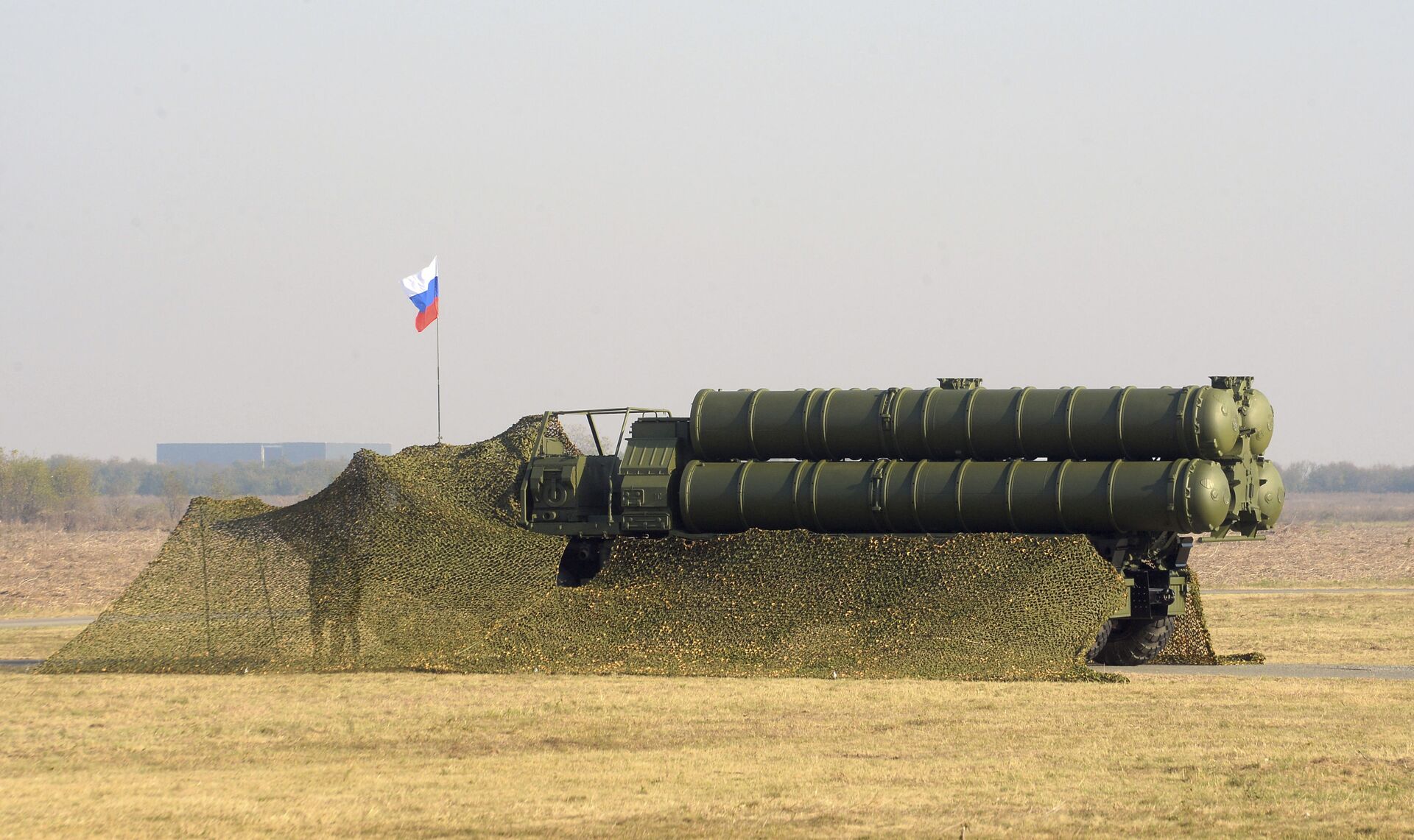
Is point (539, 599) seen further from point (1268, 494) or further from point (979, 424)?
point (1268, 494)

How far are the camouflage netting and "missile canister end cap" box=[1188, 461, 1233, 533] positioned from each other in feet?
4.35

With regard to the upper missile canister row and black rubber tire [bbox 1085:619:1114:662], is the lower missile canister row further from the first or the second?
black rubber tire [bbox 1085:619:1114:662]

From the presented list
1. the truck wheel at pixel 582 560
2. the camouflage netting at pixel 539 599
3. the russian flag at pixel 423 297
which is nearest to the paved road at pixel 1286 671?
the camouflage netting at pixel 539 599

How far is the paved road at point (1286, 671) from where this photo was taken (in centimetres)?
2005

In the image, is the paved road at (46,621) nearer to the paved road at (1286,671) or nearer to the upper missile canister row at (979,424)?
the upper missile canister row at (979,424)

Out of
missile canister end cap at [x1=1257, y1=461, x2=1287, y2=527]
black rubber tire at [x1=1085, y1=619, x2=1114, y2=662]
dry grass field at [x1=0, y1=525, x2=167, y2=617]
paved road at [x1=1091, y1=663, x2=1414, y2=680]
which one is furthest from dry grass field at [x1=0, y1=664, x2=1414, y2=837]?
dry grass field at [x1=0, y1=525, x2=167, y2=617]

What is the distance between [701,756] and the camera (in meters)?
14.4

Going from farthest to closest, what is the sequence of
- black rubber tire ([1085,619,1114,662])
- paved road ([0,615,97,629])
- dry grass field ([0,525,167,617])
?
dry grass field ([0,525,167,617]) → paved road ([0,615,97,629]) → black rubber tire ([1085,619,1114,662])

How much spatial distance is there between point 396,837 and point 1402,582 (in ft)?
122

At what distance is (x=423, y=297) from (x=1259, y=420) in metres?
13.2

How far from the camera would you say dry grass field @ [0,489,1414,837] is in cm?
1168

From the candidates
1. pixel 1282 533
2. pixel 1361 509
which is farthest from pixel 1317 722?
pixel 1361 509

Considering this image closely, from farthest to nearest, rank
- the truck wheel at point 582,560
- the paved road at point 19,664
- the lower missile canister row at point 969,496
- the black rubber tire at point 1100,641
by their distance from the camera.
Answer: the truck wheel at point 582,560 < the paved road at point 19,664 < the black rubber tire at point 1100,641 < the lower missile canister row at point 969,496

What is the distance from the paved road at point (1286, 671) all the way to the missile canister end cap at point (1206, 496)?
1.85 meters
